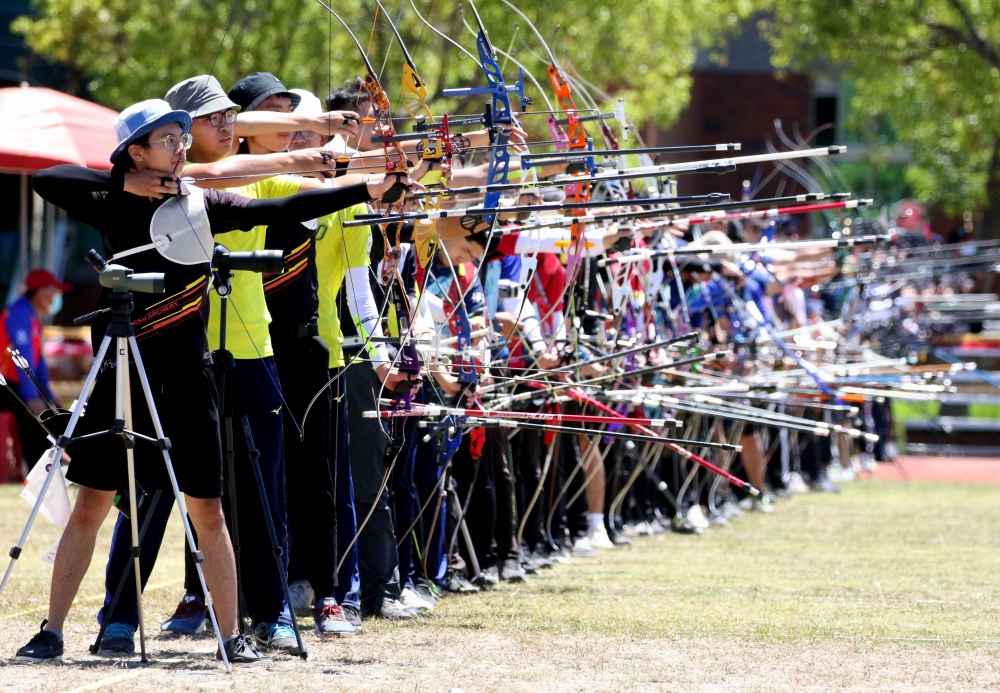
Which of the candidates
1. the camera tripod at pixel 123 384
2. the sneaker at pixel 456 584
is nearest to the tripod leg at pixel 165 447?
the camera tripod at pixel 123 384

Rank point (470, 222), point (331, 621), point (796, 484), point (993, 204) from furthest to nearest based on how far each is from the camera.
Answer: point (993, 204) < point (796, 484) < point (470, 222) < point (331, 621)

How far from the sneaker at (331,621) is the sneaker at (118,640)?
2.49 ft

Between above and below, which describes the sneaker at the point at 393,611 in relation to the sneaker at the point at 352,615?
below

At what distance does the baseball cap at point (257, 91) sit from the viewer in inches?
244

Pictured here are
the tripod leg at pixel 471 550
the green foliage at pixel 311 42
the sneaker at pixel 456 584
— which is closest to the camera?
the sneaker at pixel 456 584

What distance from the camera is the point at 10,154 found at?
34.2ft

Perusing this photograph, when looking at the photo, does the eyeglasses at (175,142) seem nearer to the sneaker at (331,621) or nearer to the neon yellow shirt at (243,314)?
the neon yellow shirt at (243,314)

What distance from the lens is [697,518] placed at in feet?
35.4

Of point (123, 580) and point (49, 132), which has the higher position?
point (49, 132)

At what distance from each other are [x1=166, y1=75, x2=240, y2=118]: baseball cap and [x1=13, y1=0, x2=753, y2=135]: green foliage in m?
9.31

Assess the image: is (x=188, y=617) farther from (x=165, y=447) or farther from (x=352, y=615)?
(x=165, y=447)

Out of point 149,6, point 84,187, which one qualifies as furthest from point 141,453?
point 149,6

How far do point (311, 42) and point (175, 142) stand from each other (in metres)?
11.5

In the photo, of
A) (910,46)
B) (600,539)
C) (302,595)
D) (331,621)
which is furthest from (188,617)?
(910,46)
